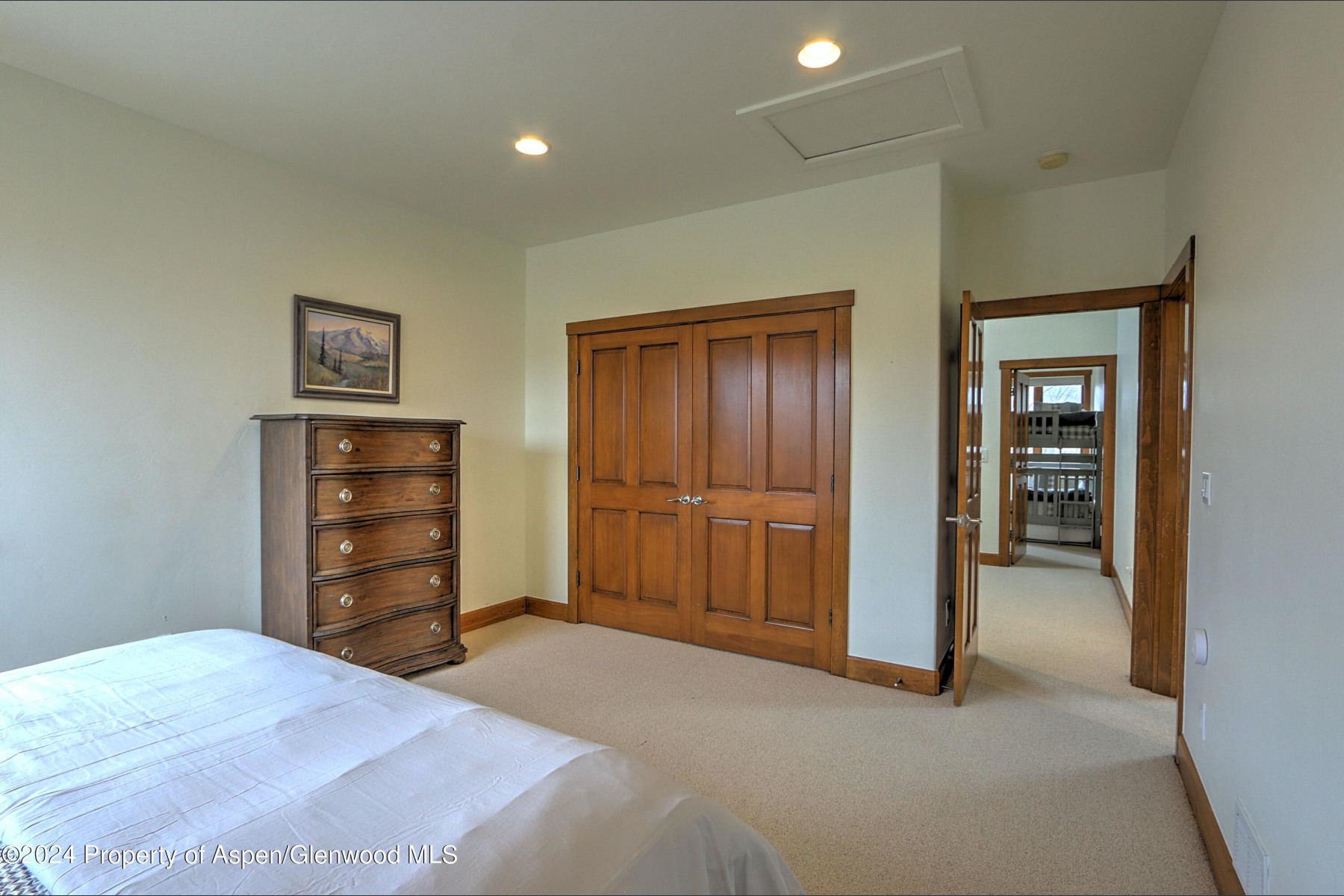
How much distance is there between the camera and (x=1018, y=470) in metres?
7.22

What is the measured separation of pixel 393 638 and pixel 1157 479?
400 centimetres

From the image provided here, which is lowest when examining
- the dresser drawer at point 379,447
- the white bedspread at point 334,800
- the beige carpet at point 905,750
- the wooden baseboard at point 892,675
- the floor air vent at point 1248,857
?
the beige carpet at point 905,750

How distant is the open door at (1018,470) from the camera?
675 cm

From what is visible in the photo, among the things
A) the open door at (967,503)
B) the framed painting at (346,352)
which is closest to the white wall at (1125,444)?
the open door at (967,503)

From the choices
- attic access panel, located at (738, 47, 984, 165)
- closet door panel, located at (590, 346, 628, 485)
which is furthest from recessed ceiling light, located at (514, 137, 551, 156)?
closet door panel, located at (590, 346, 628, 485)

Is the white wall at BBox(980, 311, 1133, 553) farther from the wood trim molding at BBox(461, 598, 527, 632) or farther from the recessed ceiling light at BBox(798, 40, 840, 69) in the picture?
the recessed ceiling light at BBox(798, 40, 840, 69)

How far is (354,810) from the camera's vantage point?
1074 mm

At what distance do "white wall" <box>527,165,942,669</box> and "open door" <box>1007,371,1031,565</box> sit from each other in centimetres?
397

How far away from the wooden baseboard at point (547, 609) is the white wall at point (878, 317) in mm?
2025

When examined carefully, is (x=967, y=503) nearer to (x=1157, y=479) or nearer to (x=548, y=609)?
(x=1157, y=479)

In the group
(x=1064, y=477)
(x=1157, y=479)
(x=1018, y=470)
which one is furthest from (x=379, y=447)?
(x=1064, y=477)

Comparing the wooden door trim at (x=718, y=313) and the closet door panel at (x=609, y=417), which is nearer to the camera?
the wooden door trim at (x=718, y=313)

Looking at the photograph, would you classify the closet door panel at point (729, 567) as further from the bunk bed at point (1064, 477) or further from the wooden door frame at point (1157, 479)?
the bunk bed at point (1064, 477)

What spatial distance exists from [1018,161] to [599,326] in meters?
2.57
